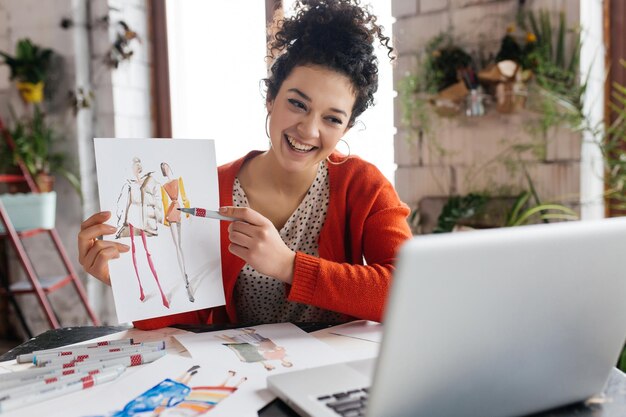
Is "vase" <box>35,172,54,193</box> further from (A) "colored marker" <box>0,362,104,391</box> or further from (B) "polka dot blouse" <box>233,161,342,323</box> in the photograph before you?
(A) "colored marker" <box>0,362,104,391</box>

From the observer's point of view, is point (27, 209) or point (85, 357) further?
point (27, 209)

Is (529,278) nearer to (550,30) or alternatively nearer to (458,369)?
(458,369)

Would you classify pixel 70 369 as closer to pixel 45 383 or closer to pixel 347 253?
pixel 45 383

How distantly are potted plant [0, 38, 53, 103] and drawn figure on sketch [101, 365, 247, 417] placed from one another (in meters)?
2.37

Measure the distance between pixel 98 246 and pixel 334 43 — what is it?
0.65 m


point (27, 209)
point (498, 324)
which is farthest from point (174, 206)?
point (27, 209)

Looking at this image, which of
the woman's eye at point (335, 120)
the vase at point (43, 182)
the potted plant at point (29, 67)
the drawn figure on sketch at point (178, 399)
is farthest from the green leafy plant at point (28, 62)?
the drawn figure on sketch at point (178, 399)

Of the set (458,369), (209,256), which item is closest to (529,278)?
(458,369)

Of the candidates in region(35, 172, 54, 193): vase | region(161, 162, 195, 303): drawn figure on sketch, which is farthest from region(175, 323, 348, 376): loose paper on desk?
region(35, 172, 54, 193): vase

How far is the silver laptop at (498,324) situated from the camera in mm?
498

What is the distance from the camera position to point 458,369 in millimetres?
560

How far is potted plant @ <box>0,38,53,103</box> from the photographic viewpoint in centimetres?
273

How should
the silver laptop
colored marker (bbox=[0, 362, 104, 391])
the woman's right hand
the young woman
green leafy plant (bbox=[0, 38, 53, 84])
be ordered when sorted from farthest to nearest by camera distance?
green leafy plant (bbox=[0, 38, 53, 84]), the young woman, the woman's right hand, colored marker (bbox=[0, 362, 104, 391]), the silver laptop

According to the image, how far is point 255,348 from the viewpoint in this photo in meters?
0.95
